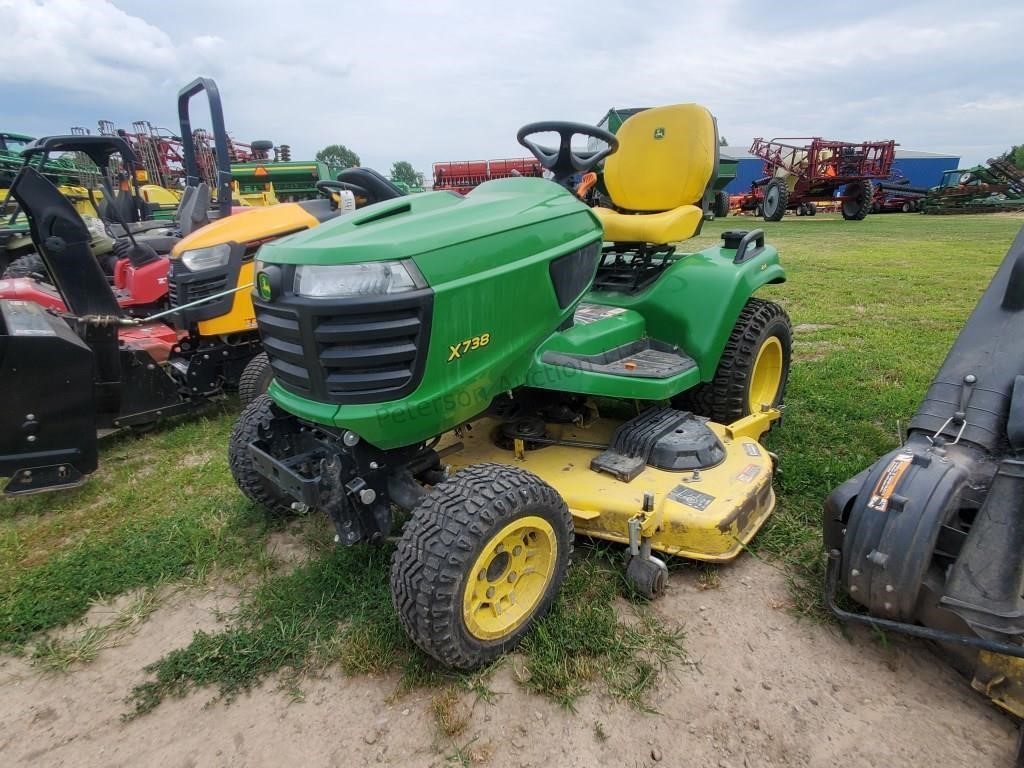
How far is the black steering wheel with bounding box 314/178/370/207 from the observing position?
289cm

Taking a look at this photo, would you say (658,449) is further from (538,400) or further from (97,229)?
(97,229)

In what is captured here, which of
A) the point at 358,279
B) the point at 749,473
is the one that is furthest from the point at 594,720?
the point at 358,279

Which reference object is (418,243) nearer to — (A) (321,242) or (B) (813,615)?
(A) (321,242)

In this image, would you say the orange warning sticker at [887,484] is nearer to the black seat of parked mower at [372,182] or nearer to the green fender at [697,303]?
the green fender at [697,303]

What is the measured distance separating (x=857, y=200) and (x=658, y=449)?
868 inches

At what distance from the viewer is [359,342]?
1.75m

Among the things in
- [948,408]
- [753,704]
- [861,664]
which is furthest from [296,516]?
[948,408]

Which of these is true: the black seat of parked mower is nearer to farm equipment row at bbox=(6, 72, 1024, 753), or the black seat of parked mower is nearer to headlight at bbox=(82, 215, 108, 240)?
farm equipment row at bbox=(6, 72, 1024, 753)

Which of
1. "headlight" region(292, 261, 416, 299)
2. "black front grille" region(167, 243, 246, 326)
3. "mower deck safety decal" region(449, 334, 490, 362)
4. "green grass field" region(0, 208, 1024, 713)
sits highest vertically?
"headlight" region(292, 261, 416, 299)

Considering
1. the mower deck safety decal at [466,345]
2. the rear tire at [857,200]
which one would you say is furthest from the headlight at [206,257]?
the rear tire at [857,200]

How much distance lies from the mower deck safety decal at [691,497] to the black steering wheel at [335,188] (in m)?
1.94

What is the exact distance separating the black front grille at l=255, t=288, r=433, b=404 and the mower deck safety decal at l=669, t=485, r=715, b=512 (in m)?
1.11

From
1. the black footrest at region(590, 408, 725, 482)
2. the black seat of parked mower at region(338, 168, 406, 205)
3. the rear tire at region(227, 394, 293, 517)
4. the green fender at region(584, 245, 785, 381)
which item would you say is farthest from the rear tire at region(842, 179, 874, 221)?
the rear tire at region(227, 394, 293, 517)

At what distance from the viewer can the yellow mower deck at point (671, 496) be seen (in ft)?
7.22
